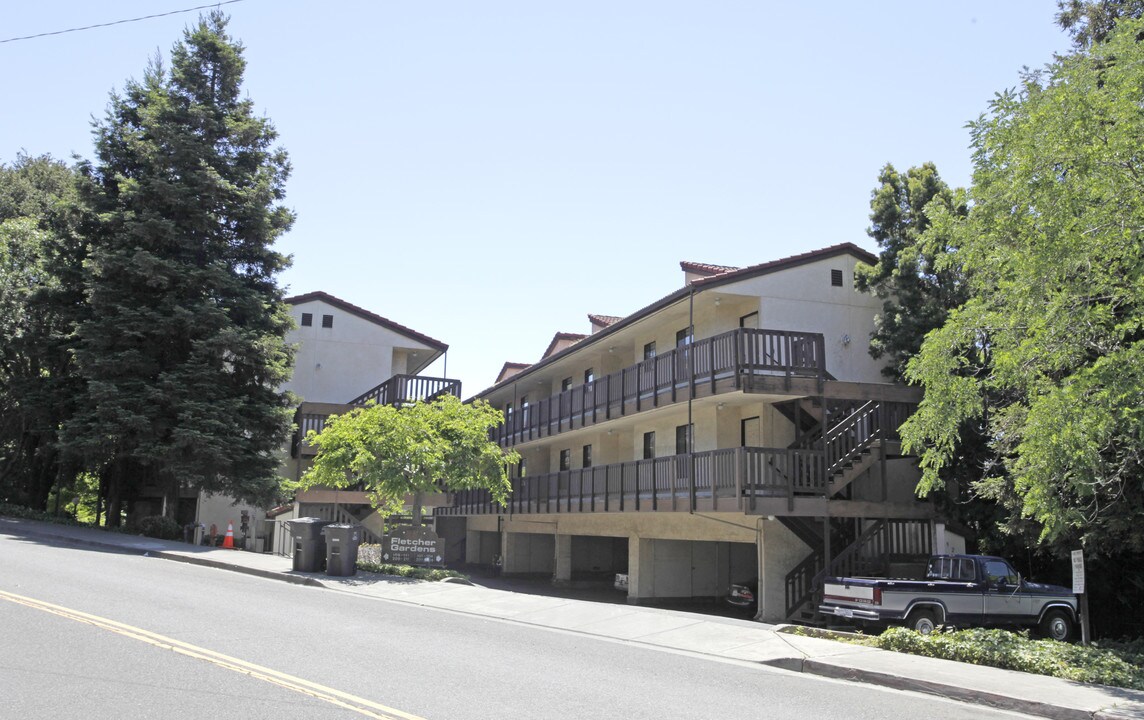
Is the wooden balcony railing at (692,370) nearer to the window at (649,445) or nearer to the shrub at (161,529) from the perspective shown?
the window at (649,445)

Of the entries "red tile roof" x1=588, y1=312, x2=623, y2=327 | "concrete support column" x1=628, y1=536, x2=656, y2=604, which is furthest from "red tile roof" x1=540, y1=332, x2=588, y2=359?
"concrete support column" x1=628, y1=536, x2=656, y2=604

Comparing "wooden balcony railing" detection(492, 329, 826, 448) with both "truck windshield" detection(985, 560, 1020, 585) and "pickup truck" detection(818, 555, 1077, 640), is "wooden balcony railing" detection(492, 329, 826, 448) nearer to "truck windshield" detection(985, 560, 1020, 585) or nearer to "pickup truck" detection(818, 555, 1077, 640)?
"pickup truck" detection(818, 555, 1077, 640)

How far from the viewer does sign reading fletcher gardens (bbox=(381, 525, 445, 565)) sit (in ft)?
71.9

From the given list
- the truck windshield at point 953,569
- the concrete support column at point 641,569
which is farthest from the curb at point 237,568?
the truck windshield at point 953,569

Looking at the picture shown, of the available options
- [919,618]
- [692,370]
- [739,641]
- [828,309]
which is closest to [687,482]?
[692,370]

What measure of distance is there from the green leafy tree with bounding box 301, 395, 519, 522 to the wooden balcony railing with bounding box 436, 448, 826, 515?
3.49 metres

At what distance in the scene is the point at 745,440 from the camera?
23.8 metres

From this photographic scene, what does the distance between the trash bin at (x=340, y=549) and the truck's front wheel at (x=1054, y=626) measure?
45.5ft

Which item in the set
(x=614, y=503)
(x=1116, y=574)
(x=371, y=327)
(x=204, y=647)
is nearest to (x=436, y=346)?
(x=371, y=327)

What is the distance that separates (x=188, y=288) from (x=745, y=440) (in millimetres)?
17906

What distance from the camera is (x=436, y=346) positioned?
39594 mm

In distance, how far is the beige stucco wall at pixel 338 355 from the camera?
3766 cm

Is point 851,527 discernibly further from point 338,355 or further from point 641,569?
point 338,355

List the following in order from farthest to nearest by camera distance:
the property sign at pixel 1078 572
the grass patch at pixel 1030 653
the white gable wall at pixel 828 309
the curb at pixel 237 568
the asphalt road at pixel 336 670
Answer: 1. the white gable wall at pixel 828 309
2. the curb at pixel 237 568
3. the property sign at pixel 1078 572
4. the grass patch at pixel 1030 653
5. the asphalt road at pixel 336 670
